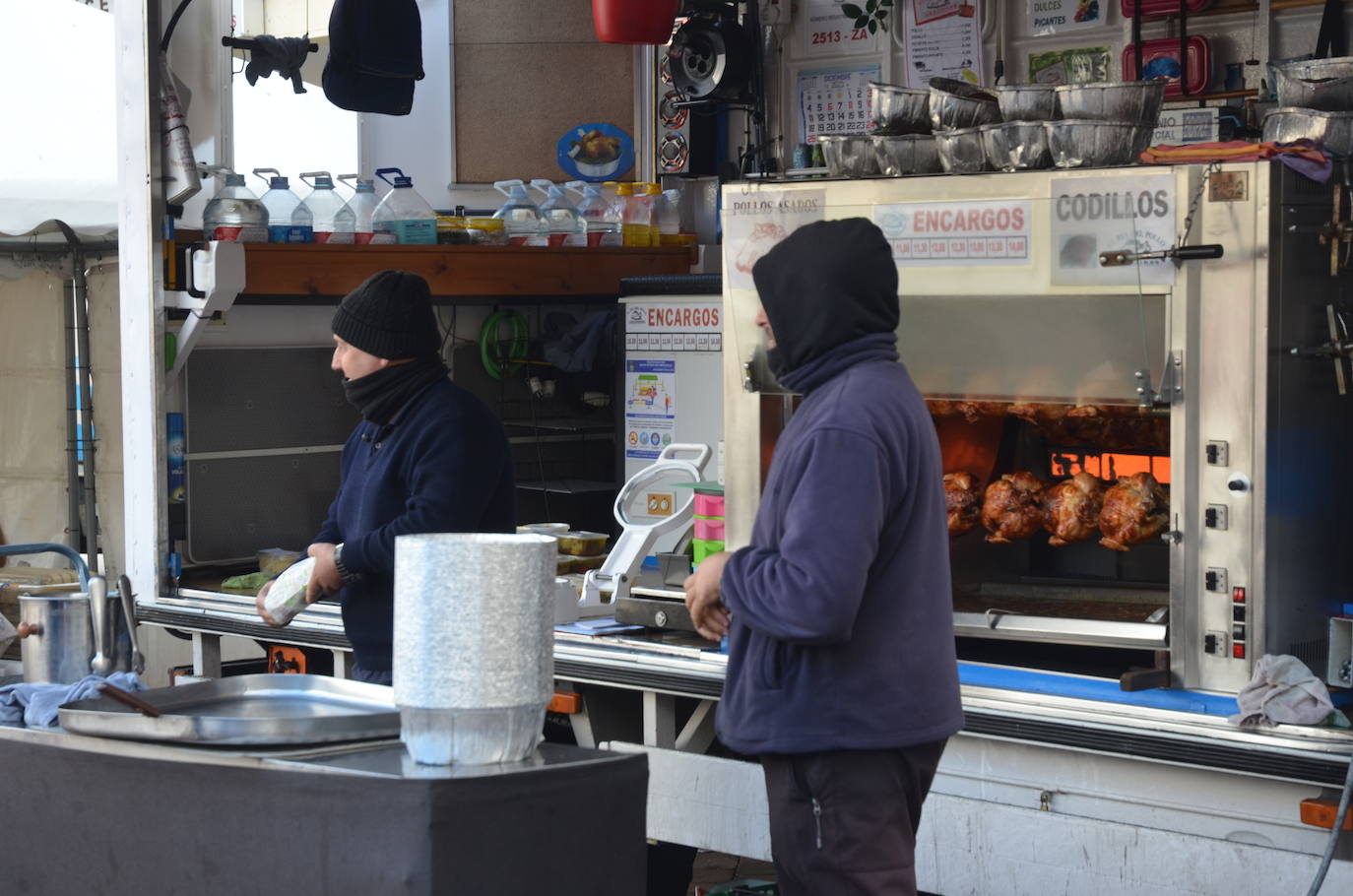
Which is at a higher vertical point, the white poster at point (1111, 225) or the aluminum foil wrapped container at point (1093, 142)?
the aluminum foil wrapped container at point (1093, 142)

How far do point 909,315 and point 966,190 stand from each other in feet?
1.05

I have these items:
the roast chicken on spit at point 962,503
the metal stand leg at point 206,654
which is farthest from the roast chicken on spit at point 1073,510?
the metal stand leg at point 206,654

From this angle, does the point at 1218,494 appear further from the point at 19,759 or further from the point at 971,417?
the point at 19,759

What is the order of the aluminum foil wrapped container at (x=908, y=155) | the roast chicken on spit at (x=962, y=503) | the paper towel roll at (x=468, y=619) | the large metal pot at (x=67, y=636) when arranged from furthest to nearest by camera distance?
the roast chicken on spit at (x=962, y=503) → the aluminum foil wrapped container at (x=908, y=155) → the large metal pot at (x=67, y=636) → the paper towel roll at (x=468, y=619)

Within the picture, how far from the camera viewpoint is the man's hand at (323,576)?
356 cm

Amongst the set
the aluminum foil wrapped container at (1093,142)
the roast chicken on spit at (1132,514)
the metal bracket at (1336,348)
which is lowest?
the roast chicken on spit at (1132,514)

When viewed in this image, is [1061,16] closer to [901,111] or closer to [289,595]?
[901,111]

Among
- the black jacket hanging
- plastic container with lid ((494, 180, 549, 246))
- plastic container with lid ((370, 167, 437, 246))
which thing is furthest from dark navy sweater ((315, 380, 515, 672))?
plastic container with lid ((494, 180, 549, 246))

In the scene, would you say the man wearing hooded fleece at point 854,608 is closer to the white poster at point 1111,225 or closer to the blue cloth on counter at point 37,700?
the white poster at point 1111,225

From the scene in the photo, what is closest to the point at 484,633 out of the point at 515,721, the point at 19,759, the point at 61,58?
the point at 515,721

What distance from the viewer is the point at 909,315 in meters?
3.80

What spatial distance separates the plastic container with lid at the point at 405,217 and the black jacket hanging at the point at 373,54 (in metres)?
0.28

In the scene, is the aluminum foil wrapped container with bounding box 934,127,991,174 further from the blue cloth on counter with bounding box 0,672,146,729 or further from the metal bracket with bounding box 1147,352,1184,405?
the blue cloth on counter with bounding box 0,672,146,729

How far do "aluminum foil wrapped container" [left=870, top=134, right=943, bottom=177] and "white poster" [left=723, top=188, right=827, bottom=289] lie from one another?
0.17 m
